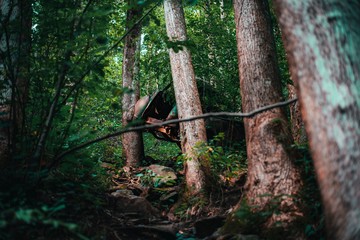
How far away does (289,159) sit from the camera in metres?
3.76

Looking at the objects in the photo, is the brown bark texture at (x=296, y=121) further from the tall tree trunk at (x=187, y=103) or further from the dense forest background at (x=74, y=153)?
the tall tree trunk at (x=187, y=103)

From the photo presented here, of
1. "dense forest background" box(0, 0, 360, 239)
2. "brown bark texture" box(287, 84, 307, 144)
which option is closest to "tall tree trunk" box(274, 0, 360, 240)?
"dense forest background" box(0, 0, 360, 239)

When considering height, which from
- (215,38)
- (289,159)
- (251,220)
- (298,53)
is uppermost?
(215,38)

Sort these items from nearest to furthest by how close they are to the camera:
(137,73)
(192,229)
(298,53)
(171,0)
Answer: (298,53)
(192,229)
(171,0)
(137,73)

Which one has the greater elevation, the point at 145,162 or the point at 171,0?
the point at 171,0

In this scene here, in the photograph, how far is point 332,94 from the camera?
1.82 m

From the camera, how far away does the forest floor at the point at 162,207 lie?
407cm

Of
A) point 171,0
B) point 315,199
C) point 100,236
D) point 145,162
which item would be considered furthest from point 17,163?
point 145,162

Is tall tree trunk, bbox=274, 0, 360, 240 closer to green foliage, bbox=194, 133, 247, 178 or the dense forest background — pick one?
the dense forest background

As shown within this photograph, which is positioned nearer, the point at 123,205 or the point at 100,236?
the point at 100,236

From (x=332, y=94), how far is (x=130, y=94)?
7729 mm

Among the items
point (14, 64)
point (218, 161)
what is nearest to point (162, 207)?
point (218, 161)

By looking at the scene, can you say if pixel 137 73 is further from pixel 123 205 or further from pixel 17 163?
pixel 17 163

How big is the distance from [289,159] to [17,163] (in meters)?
2.99
